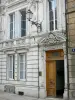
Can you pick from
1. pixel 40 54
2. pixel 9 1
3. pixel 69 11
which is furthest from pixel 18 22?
pixel 69 11

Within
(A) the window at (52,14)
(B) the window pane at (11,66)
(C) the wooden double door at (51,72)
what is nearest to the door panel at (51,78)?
(C) the wooden double door at (51,72)

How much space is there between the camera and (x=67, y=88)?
1516 cm

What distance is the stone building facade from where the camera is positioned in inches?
646

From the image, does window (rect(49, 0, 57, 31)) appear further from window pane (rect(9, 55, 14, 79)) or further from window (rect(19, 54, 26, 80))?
window pane (rect(9, 55, 14, 79))

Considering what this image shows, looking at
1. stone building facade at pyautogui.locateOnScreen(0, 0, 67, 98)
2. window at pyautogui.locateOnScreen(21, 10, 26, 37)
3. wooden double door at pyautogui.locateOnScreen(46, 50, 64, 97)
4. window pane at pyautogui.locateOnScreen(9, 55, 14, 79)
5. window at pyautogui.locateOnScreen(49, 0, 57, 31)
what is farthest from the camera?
window pane at pyautogui.locateOnScreen(9, 55, 14, 79)

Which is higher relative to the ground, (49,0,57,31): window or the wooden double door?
(49,0,57,31): window

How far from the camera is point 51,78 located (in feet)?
55.5

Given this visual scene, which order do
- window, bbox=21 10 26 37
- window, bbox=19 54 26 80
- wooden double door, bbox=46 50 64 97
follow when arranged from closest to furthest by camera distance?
1. wooden double door, bbox=46 50 64 97
2. window, bbox=19 54 26 80
3. window, bbox=21 10 26 37

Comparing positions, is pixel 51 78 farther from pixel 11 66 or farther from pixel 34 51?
pixel 11 66

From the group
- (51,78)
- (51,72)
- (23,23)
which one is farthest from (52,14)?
(51,78)

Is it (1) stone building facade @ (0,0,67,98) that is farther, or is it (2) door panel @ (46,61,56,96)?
(2) door panel @ (46,61,56,96)

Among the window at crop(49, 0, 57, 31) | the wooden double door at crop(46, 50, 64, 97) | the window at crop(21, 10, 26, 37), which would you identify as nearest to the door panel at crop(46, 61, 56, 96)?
the wooden double door at crop(46, 50, 64, 97)

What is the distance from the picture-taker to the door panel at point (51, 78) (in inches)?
661

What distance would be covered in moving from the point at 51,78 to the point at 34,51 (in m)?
2.31
